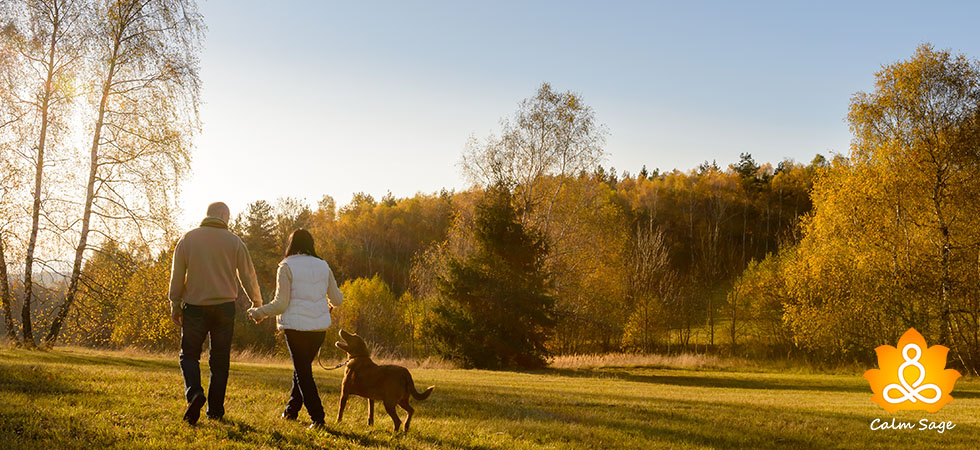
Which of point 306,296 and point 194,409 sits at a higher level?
point 306,296

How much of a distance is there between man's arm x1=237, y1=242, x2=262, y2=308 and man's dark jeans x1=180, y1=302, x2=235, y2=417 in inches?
8.7

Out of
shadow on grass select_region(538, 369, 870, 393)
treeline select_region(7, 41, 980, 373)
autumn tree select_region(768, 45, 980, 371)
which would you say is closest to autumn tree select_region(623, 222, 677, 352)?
treeline select_region(7, 41, 980, 373)

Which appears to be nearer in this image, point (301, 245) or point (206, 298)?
point (206, 298)

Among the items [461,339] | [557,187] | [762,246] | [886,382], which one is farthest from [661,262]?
[762,246]

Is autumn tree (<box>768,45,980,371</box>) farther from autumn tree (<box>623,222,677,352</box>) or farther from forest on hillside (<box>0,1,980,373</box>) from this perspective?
autumn tree (<box>623,222,677,352</box>)

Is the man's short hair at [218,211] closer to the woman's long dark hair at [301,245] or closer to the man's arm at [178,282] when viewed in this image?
the man's arm at [178,282]

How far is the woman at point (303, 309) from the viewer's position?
5996mm

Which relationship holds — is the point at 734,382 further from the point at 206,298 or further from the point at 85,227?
the point at 85,227

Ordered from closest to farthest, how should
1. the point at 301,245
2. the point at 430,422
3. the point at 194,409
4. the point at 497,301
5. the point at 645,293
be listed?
the point at 194,409
the point at 301,245
the point at 430,422
the point at 497,301
the point at 645,293

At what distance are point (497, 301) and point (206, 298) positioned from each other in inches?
773

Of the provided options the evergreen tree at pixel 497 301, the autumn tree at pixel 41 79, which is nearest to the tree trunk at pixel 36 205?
the autumn tree at pixel 41 79

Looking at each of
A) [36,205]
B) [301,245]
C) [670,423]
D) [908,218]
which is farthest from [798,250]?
[36,205]

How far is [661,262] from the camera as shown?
43469 millimetres

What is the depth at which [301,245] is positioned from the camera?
20.5 feet
